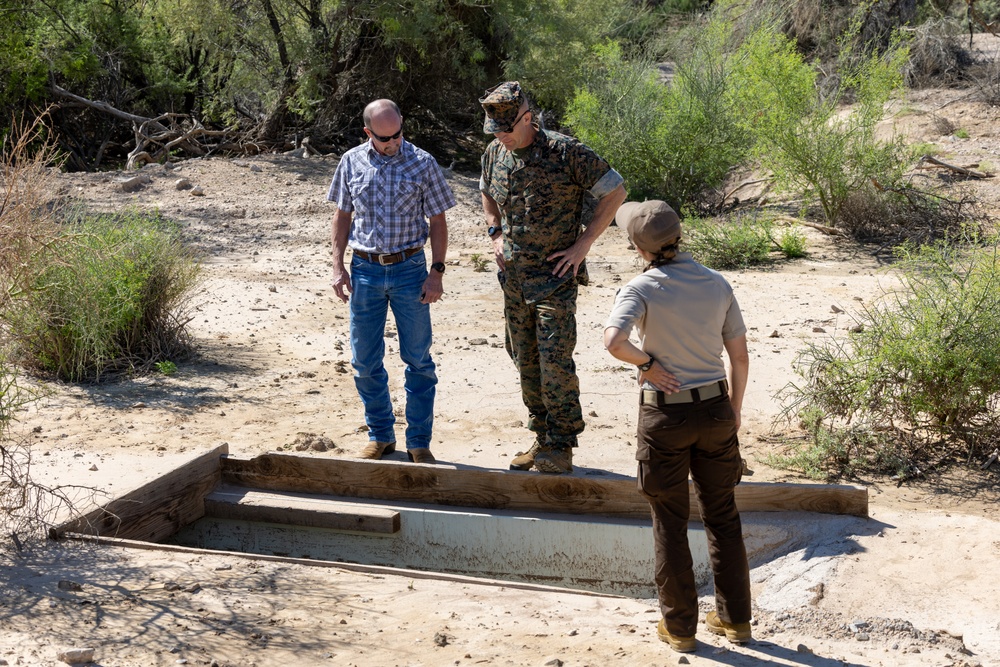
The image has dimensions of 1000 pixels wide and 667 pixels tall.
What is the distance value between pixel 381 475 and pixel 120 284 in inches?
121

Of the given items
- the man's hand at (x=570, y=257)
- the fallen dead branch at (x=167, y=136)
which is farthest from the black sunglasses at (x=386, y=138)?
the fallen dead branch at (x=167, y=136)

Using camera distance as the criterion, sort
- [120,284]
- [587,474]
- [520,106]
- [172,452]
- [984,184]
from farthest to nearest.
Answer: [984,184], [120,284], [172,452], [587,474], [520,106]

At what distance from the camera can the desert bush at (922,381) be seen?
5.29 metres

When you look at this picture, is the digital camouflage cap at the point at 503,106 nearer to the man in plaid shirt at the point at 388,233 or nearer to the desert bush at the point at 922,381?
the man in plaid shirt at the point at 388,233

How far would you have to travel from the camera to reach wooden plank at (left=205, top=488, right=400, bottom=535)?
5008 mm

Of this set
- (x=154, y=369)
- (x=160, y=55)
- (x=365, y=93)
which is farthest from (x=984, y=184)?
(x=160, y=55)

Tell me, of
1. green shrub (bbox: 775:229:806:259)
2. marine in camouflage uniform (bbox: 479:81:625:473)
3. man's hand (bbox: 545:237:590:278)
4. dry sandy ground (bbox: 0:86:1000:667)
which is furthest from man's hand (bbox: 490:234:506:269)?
green shrub (bbox: 775:229:806:259)

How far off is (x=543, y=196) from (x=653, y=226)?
1.30m

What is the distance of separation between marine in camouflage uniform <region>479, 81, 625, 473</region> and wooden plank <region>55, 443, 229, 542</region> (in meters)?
1.80

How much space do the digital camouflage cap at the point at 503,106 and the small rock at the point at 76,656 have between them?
8.17 feet

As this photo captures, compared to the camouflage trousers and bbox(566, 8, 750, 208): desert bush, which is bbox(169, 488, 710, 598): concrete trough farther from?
bbox(566, 8, 750, 208): desert bush

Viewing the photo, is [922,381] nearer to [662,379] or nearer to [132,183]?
[662,379]

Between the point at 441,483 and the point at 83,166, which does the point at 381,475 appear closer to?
the point at 441,483

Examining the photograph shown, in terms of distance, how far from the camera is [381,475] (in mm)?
5211
